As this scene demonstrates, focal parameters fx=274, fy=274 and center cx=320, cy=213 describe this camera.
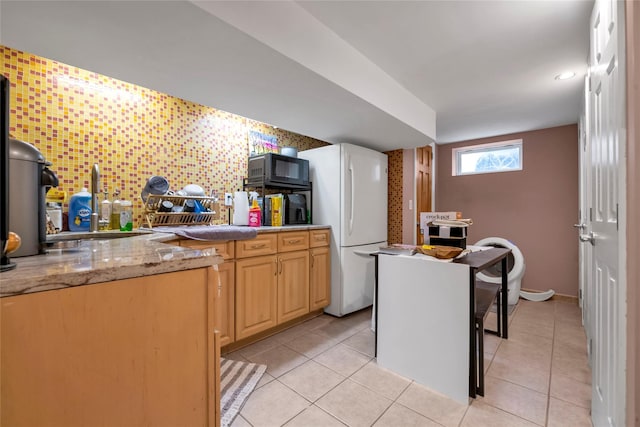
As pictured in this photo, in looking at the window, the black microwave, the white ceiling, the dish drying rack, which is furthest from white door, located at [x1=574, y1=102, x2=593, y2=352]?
the dish drying rack

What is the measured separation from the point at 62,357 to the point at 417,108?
2903mm

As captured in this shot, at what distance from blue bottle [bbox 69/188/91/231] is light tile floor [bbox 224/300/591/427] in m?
1.42

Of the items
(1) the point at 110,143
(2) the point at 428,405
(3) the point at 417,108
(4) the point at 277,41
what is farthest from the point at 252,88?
(2) the point at 428,405

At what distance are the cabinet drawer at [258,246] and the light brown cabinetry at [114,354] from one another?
4.44 feet

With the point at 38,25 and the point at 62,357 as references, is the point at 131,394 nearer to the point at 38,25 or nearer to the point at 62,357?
the point at 62,357

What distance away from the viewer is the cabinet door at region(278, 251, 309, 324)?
8.05 feet

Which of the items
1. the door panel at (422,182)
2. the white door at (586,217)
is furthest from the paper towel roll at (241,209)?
the white door at (586,217)

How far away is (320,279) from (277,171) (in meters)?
1.19

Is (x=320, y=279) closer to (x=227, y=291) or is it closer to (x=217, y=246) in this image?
(x=227, y=291)

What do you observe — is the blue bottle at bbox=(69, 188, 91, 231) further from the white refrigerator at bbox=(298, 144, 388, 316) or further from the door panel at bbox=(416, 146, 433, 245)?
the door panel at bbox=(416, 146, 433, 245)

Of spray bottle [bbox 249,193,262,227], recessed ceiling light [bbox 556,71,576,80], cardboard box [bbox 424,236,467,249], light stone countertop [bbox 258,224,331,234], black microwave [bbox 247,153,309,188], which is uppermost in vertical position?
recessed ceiling light [bbox 556,71,576,80]

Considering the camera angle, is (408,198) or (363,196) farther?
(408,198)

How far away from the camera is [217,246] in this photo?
6.57 ft

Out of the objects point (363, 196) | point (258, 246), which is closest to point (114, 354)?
point (258, 246)
